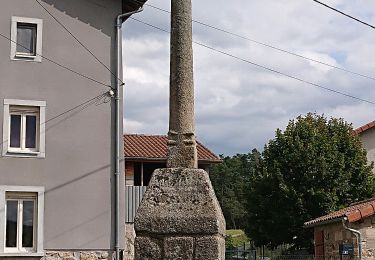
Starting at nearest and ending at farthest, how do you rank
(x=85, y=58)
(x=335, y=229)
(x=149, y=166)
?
(x=85, y=58) < (x=335, y=229) < (x=149, y=166)

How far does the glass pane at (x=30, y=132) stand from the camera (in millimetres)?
19438

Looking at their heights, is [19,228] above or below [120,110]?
below

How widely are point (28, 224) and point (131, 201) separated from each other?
4103 mm

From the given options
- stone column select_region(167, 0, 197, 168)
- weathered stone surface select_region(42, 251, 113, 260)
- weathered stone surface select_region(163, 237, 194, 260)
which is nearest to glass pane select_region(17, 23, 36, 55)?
weathered stone surface select_region(42, 251, 113, 260)

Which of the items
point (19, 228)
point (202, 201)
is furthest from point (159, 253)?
point (19, 228)

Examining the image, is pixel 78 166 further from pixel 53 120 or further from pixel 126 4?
pixel 126 4

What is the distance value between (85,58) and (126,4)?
220 centimetres

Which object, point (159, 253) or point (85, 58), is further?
point (85, 58)

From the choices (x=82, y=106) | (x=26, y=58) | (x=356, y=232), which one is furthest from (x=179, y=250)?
(x=26, y=58)

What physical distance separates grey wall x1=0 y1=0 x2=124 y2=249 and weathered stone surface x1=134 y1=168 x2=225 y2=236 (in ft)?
40.5

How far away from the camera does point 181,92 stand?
7383mm

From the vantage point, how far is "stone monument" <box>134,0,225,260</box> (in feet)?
22.9

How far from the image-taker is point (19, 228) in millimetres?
18812

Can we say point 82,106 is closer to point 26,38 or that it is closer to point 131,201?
point 26,38
